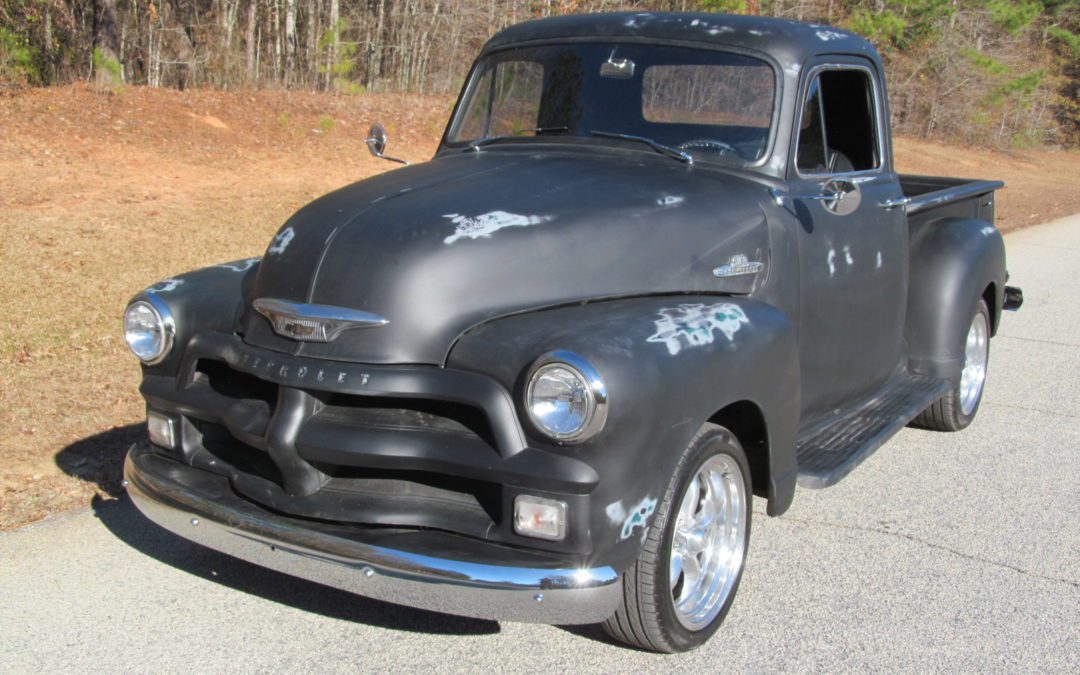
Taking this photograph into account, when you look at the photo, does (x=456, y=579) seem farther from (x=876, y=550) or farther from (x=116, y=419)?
(x=116, y=419)

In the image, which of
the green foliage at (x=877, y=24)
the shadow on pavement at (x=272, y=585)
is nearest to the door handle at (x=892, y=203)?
the shadow on pavement at (x=272, y=585)

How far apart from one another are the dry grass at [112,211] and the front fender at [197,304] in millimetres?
1221

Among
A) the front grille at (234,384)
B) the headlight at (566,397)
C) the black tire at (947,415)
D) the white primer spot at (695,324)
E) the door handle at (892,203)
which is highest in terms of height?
the door handle at (892,203)

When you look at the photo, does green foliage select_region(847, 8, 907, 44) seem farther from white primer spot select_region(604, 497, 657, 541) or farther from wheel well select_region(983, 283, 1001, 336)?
white primer spot select_region(604, 497, 657, 541)

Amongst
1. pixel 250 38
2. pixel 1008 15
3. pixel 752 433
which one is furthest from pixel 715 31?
pixel 1008 15

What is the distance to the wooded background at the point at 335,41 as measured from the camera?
57.4 ft

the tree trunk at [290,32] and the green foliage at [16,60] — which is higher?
the tree trunk at [290,32]

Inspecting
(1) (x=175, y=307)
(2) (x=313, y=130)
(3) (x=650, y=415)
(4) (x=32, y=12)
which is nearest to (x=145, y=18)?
(4) (x=32, y=12)

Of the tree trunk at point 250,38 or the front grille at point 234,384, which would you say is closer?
the front grille at point 234,384

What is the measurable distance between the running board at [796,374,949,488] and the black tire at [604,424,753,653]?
2.68 feet

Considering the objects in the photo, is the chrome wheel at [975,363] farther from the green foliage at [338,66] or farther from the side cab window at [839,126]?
the green foliage at [338,66]

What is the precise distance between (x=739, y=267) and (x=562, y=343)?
1.17 metres

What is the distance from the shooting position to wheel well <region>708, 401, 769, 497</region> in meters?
3.83

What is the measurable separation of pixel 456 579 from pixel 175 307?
155 centimetres
